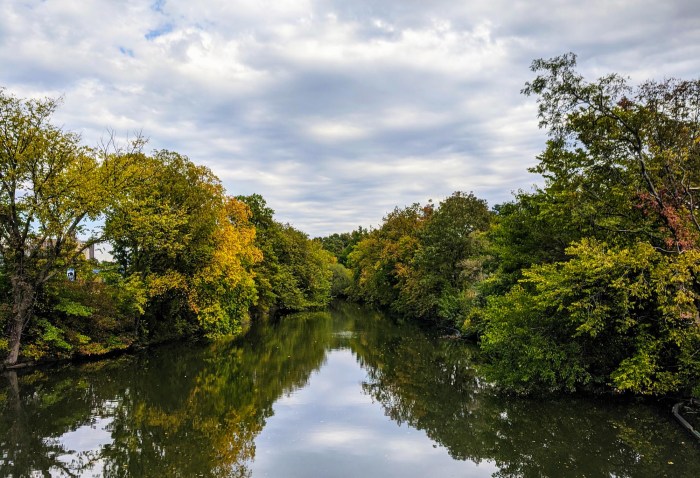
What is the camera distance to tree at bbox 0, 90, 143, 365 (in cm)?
1942

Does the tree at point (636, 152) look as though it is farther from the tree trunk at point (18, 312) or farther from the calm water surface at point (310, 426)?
the tree trunk at point (18, 312)

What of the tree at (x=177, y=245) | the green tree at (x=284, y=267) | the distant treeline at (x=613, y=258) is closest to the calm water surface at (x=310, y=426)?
the distant treeline at (x=613, y=258)

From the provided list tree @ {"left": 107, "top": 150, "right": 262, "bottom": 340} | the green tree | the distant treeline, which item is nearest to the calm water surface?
the distant treeline

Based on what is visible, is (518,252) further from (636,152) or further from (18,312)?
(18,312)

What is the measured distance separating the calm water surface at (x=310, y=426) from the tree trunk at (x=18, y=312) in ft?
5.13

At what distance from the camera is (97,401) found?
15602 mm

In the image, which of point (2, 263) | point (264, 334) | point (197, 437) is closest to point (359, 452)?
point (197, 437)

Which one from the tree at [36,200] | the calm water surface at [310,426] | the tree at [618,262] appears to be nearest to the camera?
the calm water surface at [310,426]

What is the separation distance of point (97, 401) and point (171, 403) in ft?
8.02

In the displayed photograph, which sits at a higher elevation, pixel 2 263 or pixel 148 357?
pixel 2 263

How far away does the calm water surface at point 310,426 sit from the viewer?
10.5m

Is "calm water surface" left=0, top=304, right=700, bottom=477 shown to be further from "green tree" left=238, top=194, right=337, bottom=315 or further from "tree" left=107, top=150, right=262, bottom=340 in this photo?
"green tree" left=238, top=194, right=337, bottom=315

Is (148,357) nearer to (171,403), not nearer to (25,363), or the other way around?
(25,363)

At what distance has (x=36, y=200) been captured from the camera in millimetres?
19828
